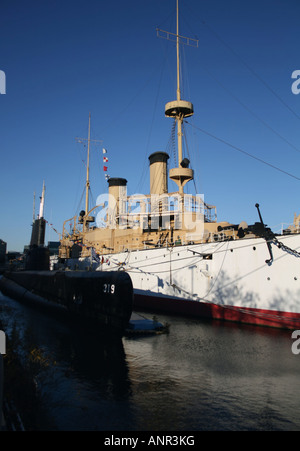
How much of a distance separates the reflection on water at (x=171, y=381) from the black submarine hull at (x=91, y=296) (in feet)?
3.91

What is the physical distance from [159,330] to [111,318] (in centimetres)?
403

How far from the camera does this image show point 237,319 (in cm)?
2034

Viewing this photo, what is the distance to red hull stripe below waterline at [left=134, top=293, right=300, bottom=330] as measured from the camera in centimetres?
1784

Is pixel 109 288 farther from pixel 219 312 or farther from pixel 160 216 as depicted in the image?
pixel 160 216

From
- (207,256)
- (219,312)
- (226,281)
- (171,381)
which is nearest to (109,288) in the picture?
(171,381)

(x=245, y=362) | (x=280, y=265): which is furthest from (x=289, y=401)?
(x=280, y=265)

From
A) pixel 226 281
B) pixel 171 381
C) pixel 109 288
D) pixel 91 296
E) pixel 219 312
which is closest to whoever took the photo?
pixel 171 381

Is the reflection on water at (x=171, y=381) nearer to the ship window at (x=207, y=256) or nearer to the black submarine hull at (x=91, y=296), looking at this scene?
the black submarine hull at (x=91, y=296)

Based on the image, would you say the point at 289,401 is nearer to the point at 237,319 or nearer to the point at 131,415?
the point at 131,415

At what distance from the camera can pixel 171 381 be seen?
10.4 meters

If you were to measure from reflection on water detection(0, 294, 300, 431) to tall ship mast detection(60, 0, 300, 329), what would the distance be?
2.79m

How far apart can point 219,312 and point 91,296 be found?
9916 mm

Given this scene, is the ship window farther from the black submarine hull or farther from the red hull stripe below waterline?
the black submarine hull

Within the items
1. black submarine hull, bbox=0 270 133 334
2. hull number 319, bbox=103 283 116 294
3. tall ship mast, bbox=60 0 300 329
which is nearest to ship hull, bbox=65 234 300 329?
tall ship mast, bbox=60 0 300 329
